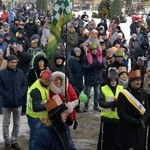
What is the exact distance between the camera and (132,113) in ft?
21.0

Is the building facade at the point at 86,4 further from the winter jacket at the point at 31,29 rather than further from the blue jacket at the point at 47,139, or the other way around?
the blue jacket at the point at 47,139

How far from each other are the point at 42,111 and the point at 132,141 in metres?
1.42

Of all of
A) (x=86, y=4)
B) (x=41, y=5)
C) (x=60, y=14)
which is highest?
(x=86, y=4)

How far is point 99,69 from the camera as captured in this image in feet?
33.8

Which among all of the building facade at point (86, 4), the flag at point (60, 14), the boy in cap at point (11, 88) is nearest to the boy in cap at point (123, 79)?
the boy in cap at point (11, 88)

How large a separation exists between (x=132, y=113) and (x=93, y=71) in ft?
12.9

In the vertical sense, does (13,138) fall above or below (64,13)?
below

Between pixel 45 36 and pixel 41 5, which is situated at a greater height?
pixel 41 5

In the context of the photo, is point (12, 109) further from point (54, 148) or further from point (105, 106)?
point (54, 148)

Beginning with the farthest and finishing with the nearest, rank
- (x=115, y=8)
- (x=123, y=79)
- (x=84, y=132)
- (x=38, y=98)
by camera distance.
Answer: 1. (x=115, y=8)
2. (x=84, y=132)
3. (x=123, y=79)
4. (x=38, y=98)

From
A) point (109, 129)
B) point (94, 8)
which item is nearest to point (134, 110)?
point (109, 129)

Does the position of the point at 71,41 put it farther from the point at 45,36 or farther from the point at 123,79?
the point at 123,79

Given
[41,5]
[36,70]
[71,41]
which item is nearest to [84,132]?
[36,70]

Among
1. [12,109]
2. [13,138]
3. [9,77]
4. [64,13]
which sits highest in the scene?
[64,13]
